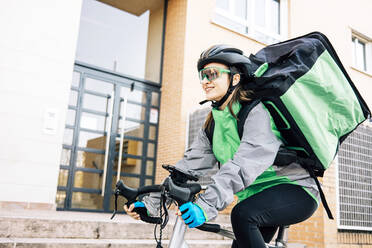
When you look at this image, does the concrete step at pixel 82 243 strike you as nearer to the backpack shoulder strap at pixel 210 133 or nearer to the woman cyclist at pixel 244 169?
the woman cyclist at pixel 244 169

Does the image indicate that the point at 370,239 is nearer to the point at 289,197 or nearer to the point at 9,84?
the point at 289,197

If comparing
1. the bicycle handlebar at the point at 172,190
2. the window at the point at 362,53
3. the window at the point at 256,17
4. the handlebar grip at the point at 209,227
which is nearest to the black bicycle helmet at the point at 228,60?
the bicycle handlebar at the point at 172,190

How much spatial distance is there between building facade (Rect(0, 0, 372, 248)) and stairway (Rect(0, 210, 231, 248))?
1853 mm

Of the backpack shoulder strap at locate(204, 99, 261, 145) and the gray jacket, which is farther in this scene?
the backpack shoulder strap at locate(204, 99, 261, 145)

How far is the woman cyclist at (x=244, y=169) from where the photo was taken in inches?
62.2

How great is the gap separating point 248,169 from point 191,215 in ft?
1.16

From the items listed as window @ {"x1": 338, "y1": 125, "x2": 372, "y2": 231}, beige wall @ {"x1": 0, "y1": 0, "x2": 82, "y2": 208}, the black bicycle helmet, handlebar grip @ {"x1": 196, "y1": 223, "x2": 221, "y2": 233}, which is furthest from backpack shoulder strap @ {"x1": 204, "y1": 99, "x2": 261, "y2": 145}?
beige wall @ {"x1": 0, "y1": 0, "x2": 82, "y2": 208}

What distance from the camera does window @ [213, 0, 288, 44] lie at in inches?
339

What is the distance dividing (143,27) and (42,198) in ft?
14.9

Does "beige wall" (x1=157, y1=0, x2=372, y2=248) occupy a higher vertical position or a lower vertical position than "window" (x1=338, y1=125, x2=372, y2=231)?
higher

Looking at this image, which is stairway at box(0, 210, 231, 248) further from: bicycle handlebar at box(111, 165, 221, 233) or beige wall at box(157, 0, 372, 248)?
beige wall at box(157, 0, 372, 248)

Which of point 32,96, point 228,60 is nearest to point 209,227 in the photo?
point 228,60

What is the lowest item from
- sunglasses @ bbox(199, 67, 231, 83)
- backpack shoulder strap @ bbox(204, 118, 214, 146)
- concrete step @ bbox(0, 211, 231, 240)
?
concrete step @ bbox(0, 211, 231, 240)

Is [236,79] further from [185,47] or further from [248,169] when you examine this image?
[185,47]
